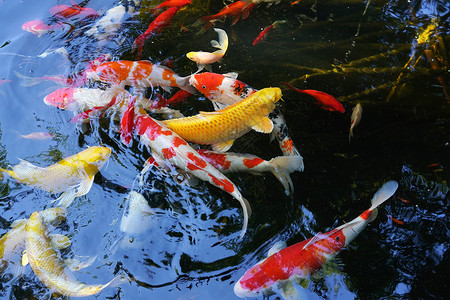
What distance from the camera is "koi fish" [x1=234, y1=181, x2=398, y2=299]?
2660 mm

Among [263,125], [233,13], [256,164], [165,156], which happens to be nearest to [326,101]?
[263,125]

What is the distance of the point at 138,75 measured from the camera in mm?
3992

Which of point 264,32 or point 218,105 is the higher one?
point 264,32

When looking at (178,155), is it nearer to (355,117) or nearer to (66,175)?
(66,175)

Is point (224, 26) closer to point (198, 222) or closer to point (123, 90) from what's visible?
point (123, 90)

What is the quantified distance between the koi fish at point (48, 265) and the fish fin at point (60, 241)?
0.03m

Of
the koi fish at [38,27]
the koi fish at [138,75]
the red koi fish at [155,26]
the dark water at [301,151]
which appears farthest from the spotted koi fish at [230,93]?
the koi fish at [38,27]

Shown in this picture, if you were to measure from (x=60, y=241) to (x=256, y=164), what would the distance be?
182 centimetres

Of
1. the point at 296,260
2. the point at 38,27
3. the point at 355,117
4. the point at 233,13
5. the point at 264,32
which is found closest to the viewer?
the point at 296,260

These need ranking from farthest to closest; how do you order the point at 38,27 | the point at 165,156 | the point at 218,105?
the point at 38,27 → the point at 218,105 → the point at 165,156

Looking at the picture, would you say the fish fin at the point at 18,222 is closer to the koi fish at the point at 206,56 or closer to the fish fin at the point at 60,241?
the fish fin at the point at 60,241

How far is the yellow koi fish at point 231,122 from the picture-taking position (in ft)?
10.6

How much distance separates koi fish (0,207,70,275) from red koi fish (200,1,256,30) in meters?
2.91

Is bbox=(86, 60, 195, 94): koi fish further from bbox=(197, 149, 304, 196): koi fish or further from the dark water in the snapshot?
bbox=(197, 149, 304, 196): koi fish
